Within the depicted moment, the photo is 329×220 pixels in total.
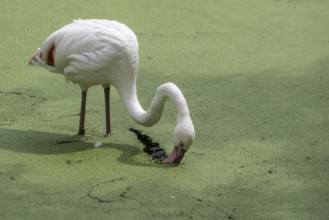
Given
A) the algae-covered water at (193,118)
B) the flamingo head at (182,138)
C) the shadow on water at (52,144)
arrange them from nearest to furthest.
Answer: the algae-covered water at (193,118) → the flamingo head at (182,138) → the shadow on water at (52,144)

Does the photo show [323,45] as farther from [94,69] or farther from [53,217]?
[53,217]

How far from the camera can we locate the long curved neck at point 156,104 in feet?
14.8

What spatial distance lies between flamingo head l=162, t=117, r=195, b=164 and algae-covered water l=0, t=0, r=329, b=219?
0.10 m

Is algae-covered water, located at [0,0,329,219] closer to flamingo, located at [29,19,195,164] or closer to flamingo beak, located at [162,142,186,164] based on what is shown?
flamingo beak, located at [162,142,186,164]

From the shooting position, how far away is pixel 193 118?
17.7 feet

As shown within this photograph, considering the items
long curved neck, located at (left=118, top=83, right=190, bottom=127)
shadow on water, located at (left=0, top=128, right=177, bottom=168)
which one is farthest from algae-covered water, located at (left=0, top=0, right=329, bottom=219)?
long curved neck, located at (left=118, top=83, right=190, bottom=127)

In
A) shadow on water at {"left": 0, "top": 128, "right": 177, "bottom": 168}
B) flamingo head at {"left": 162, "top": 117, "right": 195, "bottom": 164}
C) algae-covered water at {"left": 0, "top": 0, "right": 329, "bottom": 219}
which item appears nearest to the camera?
algae-covered water at {"left": 0, "top": 0, "right": 329, "bottom": 219}

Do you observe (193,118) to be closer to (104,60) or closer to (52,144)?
(104,60)

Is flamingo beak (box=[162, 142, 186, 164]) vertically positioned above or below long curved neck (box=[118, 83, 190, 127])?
below

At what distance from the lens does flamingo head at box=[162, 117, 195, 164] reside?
4.46 meters

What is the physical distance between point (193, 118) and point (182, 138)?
0.93 m

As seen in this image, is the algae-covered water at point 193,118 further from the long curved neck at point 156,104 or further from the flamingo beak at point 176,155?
the long curved neck at point 156,104

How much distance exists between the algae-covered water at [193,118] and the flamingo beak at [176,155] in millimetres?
49

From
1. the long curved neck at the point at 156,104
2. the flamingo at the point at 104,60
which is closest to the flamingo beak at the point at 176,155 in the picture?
the flamingo at the point at 104,60
